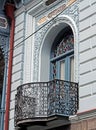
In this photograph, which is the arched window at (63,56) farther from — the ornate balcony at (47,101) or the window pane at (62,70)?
the ornate balcony at (47,101)

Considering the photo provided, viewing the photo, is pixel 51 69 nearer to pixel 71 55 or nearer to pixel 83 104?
pixel 71 55

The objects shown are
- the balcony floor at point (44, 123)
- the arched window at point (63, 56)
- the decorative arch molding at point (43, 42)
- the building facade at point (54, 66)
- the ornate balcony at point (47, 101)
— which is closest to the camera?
the building facade at point (54, 66)

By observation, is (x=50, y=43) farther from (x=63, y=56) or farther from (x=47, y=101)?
(x=47, y=101)

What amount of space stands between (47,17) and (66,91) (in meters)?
3.17

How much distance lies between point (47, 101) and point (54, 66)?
2.12 m

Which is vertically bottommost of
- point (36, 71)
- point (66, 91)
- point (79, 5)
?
point (66, 91)

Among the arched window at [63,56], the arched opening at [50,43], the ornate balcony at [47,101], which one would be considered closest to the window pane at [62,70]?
the arched window at [63,56]

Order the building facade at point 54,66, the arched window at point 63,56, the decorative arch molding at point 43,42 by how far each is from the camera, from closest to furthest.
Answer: the building facade at point 54,66 → the arched window at point 63,56 → the decorative arch molding at point 43,42

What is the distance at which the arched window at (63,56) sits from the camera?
12.4 meters

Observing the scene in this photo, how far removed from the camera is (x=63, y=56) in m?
12.8

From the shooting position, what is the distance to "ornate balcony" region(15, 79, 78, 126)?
10945 millimetres

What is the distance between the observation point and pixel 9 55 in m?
14.0

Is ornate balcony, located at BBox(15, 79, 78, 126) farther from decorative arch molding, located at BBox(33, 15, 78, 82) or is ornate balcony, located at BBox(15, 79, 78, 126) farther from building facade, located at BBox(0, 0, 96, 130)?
decorative arch molding, located at BBox(33, 15, 78, 82)

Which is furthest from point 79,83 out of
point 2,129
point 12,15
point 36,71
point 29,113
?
point 12,15
